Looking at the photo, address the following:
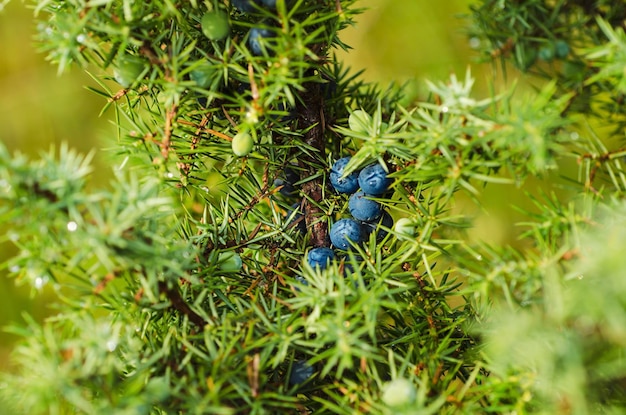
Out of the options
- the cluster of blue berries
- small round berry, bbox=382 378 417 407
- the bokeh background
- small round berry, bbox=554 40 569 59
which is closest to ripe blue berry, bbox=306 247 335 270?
the cluster of blue berries

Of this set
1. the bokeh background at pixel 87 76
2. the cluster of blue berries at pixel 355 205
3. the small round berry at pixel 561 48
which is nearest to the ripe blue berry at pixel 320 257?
the cluster of blue berries at pixel 355 205

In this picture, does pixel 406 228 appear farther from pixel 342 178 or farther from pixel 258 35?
pixel 258 35

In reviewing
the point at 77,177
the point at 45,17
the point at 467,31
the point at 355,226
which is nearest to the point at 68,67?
the point at 77,177

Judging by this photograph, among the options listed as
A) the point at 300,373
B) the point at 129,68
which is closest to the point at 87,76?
the point at 129,68

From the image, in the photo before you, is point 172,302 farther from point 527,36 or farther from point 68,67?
point 527,36

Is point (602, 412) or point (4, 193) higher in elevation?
point (4, 193)

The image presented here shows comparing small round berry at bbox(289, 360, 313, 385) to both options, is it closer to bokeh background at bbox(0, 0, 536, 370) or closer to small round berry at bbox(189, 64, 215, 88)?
small round berry at bbox(189, 64, 215, 88)

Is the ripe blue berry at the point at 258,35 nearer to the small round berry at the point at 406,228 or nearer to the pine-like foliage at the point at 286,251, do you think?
the pine-like foliage at the point at 286,251
